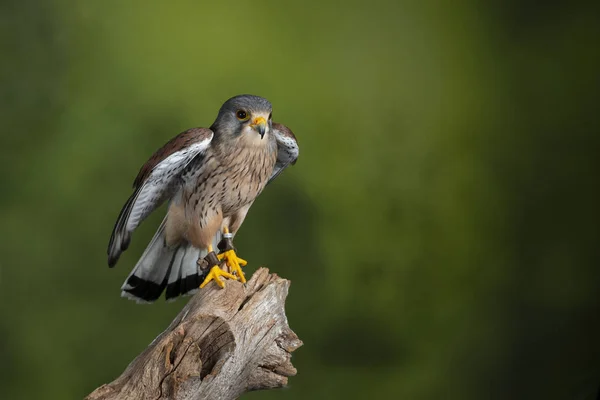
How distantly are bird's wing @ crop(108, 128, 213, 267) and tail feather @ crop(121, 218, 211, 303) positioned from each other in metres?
0.13

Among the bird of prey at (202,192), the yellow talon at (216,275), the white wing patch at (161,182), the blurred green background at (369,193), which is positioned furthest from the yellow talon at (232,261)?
the blurred green background at (369,193)

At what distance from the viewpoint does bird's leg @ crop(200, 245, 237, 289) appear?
239 cm

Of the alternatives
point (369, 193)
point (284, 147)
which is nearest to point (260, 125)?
point (284, 147)

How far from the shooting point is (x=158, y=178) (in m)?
2.44

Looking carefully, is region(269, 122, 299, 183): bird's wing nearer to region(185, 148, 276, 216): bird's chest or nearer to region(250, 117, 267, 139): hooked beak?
region(185, 148, 276, 216): bird's chest

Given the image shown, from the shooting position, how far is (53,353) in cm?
333

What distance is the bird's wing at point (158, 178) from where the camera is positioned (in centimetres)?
237

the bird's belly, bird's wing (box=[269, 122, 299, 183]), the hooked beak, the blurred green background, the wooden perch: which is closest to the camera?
the wooden perch

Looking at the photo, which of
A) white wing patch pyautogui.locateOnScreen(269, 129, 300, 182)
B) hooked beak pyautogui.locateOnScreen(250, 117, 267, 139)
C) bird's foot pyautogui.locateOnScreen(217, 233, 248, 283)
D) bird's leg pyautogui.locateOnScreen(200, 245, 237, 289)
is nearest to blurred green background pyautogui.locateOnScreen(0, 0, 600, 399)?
white wing patch pyautogui.locateOnScreen(269, 129, 300, 182)

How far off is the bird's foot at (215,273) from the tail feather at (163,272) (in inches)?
7.6

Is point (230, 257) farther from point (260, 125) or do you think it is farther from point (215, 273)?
point (260, 125)

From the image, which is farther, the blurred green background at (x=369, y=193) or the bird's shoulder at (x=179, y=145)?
the blurred green background at (x=369, y=193)

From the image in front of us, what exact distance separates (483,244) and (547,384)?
72cm

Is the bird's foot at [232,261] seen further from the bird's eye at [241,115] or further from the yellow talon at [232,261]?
the bird's eye at [241,115]
